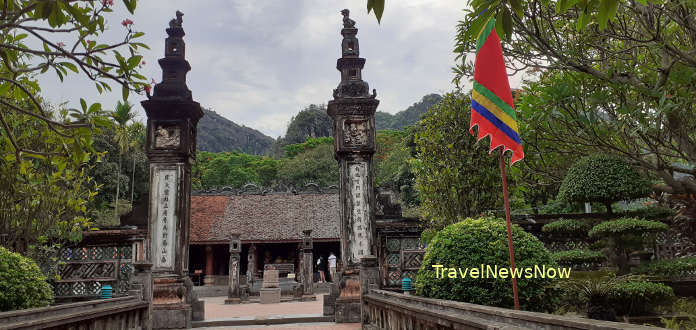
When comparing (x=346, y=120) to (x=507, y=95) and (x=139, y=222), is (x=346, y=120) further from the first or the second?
(x=139, y=222)

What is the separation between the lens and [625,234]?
8414mm

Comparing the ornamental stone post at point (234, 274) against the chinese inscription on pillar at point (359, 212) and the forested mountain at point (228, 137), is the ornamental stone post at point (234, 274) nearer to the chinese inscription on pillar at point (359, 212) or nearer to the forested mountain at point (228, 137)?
the chinese inscription on pillar at point (359, 212)

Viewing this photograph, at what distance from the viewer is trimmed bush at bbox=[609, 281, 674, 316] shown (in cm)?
671

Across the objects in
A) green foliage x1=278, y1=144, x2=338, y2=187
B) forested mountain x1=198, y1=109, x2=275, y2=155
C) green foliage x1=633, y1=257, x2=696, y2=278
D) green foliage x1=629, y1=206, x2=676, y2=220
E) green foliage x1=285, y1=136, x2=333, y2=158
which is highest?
forested mountain x1=198, y1=109, x2=275, y2=155

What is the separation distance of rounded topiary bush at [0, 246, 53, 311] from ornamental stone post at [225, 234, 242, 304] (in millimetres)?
11563

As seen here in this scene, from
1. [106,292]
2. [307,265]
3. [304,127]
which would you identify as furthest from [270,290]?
[304,127]

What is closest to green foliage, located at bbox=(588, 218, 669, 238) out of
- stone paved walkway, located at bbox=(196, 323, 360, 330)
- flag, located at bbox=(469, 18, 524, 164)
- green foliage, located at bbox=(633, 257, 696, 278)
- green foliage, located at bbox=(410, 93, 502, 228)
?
green foliage, located at bbox=(633, 257, 696, 278)

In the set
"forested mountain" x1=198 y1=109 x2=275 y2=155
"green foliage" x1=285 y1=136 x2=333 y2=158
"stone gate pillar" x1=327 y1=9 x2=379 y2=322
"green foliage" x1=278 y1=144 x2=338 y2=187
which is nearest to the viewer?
"stone gate pillar" x1=327 y1=9 x2=379 y2=322

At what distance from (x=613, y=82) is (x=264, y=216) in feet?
73.8

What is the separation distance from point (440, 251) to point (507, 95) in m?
2.15

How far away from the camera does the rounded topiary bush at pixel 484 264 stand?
5.46 metres

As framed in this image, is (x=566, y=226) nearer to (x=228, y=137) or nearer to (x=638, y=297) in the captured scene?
(x=638, y=297)

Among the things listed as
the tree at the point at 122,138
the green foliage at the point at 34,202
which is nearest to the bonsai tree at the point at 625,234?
the green foliage at the point at 34,202

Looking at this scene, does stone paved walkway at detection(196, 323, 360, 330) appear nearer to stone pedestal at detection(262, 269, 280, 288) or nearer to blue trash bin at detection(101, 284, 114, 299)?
blue trash bin at detection(101, 284, 114, 299)
